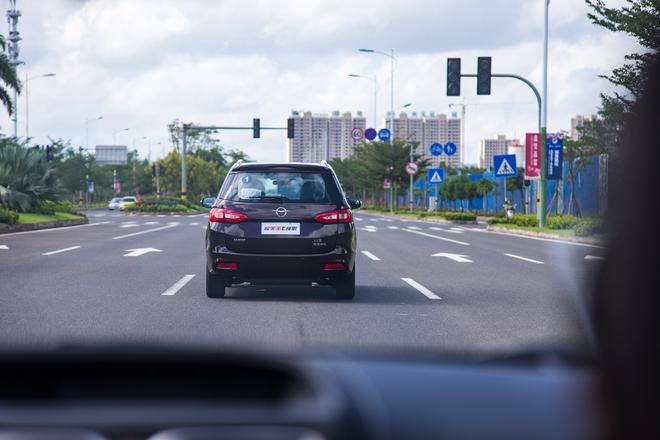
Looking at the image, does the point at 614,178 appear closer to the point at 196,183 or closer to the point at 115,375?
the point at 115,375

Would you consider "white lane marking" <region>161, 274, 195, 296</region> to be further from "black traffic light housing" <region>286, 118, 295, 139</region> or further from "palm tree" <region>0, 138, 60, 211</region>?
"black traffic light housing" <region>286, 118, 295, 139</region>

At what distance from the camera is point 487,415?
3.92 feet

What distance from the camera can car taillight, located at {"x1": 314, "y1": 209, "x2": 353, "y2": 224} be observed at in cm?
957

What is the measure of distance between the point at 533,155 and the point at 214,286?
71.4 ft

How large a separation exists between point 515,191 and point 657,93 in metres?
57.8

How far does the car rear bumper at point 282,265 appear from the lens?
9.39 metres

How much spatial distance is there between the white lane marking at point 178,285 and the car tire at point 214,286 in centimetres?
60

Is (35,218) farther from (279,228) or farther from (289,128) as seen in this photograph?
(279,228)

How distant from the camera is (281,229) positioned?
949cm

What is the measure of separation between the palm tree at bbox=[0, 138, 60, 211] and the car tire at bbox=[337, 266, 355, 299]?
26015mm

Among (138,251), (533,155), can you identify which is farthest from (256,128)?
(138,251)

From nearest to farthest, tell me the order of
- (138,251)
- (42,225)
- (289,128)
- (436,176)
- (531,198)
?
(138,251)
(42,225)
(436,176)
(289,128)
(531,198)

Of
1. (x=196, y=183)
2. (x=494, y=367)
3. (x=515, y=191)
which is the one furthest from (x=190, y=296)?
(x=196, y=183)

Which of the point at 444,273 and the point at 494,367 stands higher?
the point at 494,367
